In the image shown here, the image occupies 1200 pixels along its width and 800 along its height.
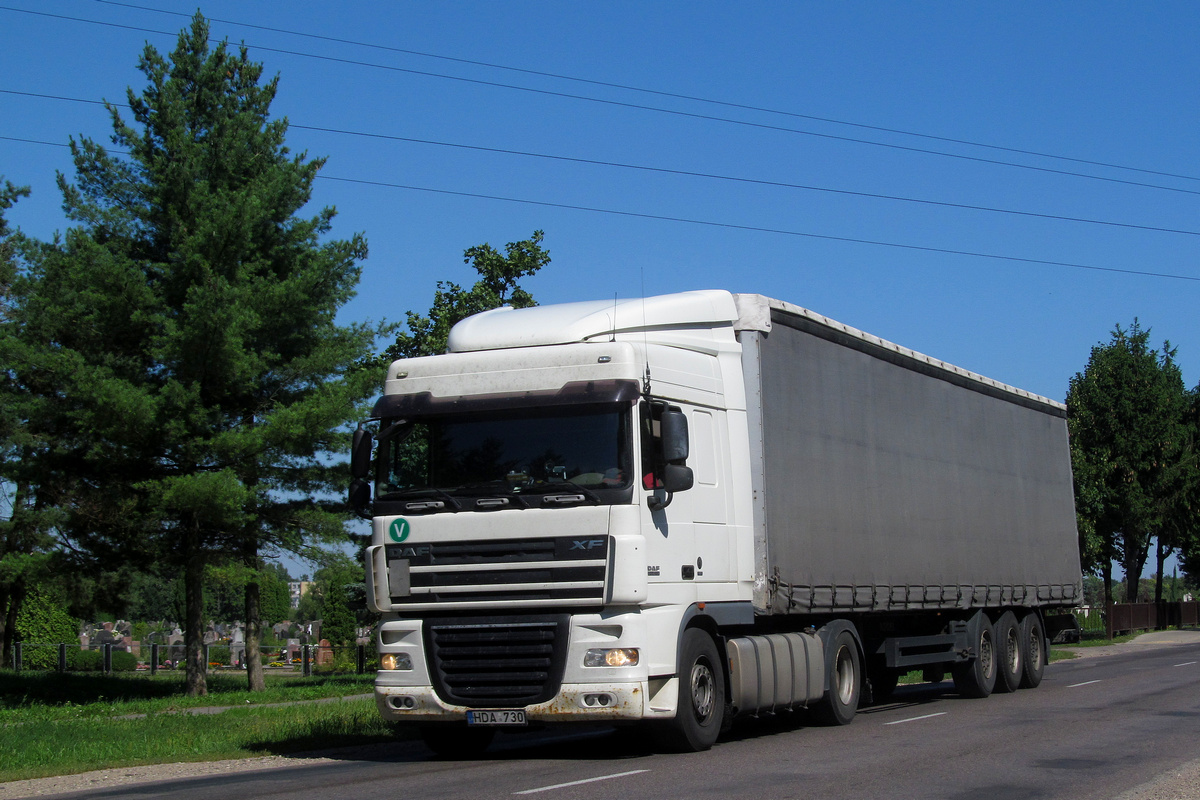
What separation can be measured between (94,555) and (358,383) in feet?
20.3

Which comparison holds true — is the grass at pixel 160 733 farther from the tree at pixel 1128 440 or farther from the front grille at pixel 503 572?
the tree at pixel 1128 440

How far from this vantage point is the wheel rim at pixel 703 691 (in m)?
10.9

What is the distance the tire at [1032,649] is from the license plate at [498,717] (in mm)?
11109

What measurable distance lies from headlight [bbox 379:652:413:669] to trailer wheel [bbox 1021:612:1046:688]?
11.5 metres

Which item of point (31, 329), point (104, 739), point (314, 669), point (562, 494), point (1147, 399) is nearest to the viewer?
point (562, 494)

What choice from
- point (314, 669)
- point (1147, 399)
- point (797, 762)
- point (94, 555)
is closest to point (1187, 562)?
point (1147, 399)

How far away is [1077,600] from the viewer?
67.9 feet

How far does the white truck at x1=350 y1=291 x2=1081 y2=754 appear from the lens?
1008 cm

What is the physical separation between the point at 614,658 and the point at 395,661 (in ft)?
6.61

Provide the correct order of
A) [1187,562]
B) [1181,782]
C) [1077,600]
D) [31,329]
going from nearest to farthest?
[1181,782] → [1077,600] → [31,329] → [1187,562]

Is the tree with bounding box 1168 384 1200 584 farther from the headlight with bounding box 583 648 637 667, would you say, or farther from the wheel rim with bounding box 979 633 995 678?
the headlight with bounding box 583 648 637 667

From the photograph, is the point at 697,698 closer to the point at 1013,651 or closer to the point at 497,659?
the point at 497,659

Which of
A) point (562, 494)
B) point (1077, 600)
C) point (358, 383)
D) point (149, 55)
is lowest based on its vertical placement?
point (1077, 600)

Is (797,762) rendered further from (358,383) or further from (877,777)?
(358,383)
